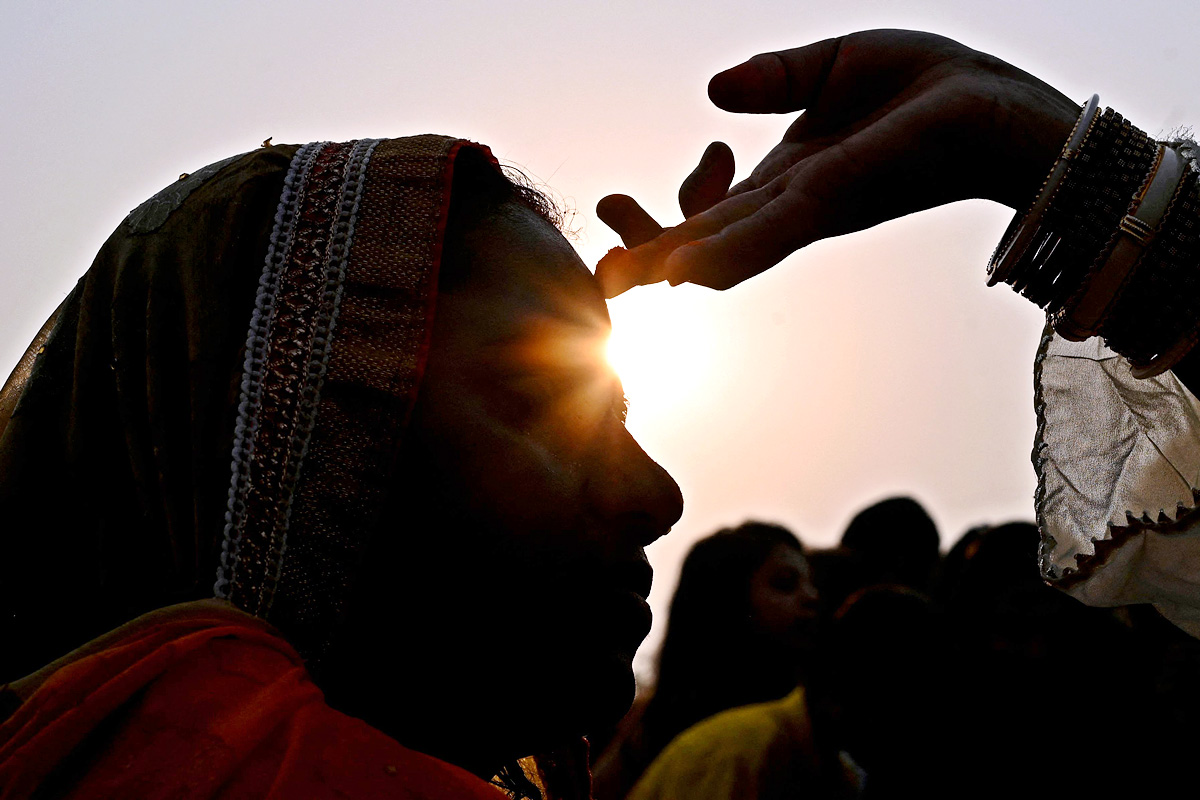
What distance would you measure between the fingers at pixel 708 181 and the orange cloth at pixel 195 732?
3.86 ft

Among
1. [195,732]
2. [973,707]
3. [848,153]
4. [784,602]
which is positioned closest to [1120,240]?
[848,153]

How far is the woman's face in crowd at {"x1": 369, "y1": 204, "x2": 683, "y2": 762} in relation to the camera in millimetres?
1646

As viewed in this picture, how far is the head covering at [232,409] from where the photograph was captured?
5.38ft

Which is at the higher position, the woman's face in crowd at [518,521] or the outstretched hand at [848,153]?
the outstretched hand at [848,153]

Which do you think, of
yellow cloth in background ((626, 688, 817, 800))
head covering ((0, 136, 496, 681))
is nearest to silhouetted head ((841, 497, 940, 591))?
yellow cloth in background ((626, 688, 817, 800))

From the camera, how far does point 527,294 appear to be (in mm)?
1808

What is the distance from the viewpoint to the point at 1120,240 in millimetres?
1932

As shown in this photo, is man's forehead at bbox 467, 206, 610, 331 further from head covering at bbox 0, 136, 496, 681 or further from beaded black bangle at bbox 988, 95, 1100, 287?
beaded black bangle at bbox 988, 95, 1100, 287

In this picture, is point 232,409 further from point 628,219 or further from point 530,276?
point 628,219

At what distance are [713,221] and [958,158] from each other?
48cm

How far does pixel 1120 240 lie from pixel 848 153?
20.8 inches

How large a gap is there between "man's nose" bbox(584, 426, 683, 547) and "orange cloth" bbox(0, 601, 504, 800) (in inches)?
20.3

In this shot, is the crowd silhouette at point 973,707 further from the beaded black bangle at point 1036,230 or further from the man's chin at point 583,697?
the man's chin at point 583,697

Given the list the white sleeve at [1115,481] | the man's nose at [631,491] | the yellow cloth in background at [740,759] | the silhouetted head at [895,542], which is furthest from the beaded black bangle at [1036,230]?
the silhouetted head at [895,542]
